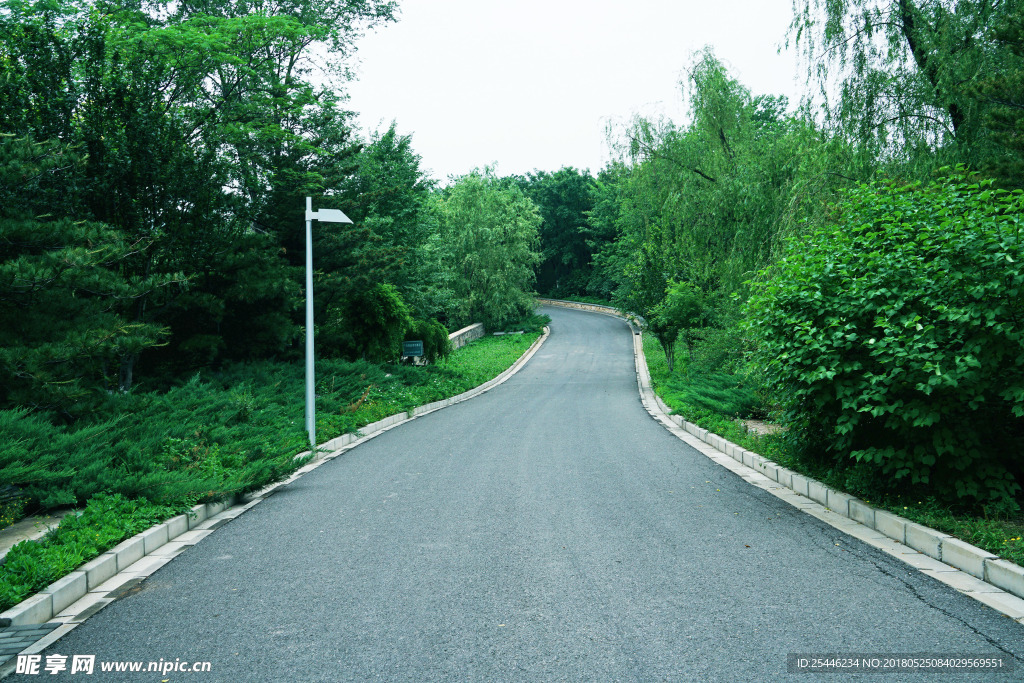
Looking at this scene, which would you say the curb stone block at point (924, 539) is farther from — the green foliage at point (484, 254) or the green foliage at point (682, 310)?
the green foliage at point (484, 254)

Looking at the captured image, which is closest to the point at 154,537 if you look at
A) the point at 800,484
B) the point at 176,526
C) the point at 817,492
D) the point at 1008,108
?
the point at 176,526

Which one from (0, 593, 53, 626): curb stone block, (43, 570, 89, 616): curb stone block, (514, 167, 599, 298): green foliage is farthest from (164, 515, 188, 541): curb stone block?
(514, 167, 599, 298): green foliage

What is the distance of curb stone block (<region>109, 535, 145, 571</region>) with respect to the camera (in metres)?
5.19

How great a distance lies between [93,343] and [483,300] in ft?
127

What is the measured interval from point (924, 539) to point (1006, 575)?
83 cm

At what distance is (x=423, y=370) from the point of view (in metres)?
24.1

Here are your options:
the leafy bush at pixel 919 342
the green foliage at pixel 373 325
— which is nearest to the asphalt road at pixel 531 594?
the leafy bush at pixel 919 342

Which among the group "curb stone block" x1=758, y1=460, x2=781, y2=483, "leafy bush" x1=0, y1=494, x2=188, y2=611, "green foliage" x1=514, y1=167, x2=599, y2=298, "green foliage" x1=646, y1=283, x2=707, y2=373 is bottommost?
"curb stone block" x1=758, y1=460, x2=781, y2=483

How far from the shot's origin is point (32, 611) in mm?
4102

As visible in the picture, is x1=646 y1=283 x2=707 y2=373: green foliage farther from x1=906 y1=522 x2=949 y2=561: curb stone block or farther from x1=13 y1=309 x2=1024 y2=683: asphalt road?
x1=906 y1=522 x2=949 y2=561: curb stone block

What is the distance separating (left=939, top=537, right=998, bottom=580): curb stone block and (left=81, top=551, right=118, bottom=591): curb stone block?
6.22 metres

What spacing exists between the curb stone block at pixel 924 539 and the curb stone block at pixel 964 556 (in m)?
0.04

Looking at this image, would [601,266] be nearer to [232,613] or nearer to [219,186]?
[219,186]

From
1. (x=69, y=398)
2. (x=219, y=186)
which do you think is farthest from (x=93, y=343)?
(x=219, y=186)
